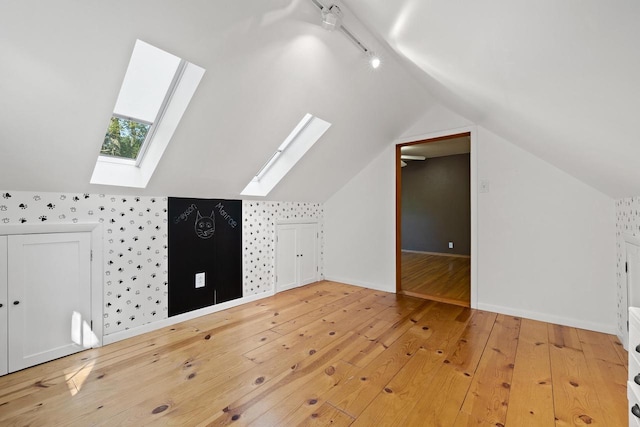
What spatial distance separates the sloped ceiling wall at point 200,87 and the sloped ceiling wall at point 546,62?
1.76 ft

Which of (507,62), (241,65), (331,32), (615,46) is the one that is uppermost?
(331,32)

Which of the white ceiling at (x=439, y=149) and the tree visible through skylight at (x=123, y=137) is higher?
the white ceiling at (x=439, y=149)

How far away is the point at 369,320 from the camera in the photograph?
2785mm

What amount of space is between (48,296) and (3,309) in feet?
0.73

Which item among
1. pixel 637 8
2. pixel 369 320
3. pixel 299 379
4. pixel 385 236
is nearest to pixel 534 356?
pixel 369 320

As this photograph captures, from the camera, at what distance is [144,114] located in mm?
2162

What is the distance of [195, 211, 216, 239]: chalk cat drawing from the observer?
9.65 ft

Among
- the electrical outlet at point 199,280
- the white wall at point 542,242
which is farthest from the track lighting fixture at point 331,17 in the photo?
the electrical outlet at point 199,280

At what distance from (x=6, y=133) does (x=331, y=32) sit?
213cm

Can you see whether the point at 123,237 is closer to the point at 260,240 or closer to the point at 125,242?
the point at 125,242

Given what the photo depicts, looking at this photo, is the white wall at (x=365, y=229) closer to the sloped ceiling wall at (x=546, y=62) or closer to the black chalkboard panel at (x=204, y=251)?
the black chalkboard panel at (x=204, y=251)

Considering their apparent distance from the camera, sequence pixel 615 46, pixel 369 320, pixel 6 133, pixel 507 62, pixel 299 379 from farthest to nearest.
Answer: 1. pixel 369 320
2. pixel 299 379
3. pixel 6 133
4. pixel 507 62
5. pixel 615 46

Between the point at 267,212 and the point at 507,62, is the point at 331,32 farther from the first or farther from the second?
the point at 267,212

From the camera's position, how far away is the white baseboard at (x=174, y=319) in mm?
2347
